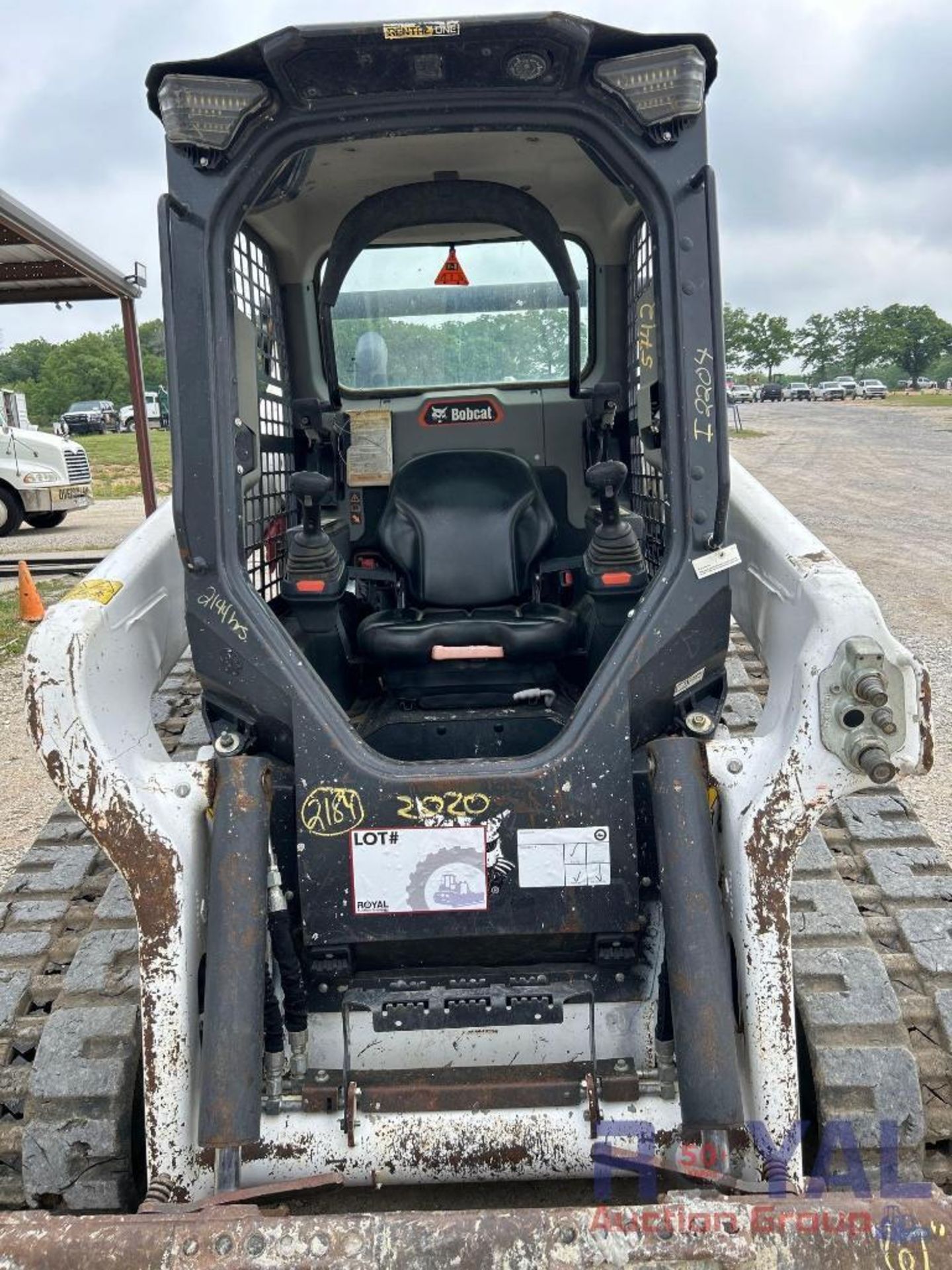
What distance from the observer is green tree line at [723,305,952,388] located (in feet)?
295

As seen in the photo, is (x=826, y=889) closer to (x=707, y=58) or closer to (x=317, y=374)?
(x=707, y=58)

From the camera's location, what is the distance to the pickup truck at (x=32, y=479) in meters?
16.5

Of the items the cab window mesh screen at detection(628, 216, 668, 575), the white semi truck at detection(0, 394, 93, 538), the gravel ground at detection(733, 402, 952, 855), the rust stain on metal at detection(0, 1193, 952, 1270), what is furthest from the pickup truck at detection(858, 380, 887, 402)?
the rust stain on metal at detection(0, 1193, 952, 1270)

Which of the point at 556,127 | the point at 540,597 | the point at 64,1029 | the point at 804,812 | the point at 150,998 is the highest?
the point at 556,127

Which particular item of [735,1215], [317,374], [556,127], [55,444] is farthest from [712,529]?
[55,444]

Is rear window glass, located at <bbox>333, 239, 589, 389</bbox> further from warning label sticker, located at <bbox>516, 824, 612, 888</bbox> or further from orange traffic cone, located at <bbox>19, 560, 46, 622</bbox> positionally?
orange traffic cone, located at <bbox>19, 560, 46, 622</bbox>

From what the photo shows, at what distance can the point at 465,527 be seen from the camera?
3994mm

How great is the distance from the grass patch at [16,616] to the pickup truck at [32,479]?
5230mm

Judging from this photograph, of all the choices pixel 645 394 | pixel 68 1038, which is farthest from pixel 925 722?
pixel 68 1038

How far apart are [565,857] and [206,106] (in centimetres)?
193

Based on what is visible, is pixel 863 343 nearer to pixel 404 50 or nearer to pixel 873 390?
pixel 873 390

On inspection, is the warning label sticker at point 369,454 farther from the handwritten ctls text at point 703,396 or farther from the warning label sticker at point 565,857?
the warning label sticker at point 565,857

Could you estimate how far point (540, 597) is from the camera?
4.27 meters

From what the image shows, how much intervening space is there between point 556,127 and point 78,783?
6.36 ft
